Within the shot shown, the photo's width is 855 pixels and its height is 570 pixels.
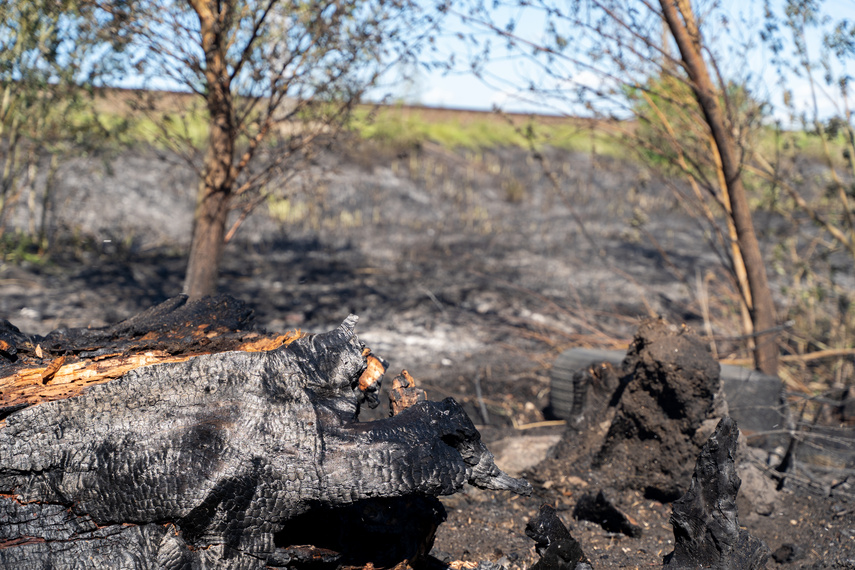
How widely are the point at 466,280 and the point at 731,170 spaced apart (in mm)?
4224

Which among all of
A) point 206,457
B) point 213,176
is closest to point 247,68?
point 213,176

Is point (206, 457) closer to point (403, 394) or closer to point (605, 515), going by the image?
point (403, 394)

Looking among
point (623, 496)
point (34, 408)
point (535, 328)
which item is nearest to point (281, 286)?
point (535, 328)

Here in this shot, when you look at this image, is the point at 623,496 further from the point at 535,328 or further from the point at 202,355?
the point at 535,328

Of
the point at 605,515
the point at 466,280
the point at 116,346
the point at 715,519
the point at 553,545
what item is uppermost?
the point at 116,346

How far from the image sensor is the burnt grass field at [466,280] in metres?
2.90

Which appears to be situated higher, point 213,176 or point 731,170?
point 731,170

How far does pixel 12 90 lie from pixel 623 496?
628 centimetres

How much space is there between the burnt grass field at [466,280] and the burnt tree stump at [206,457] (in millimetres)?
766

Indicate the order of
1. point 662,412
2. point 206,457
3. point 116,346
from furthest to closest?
1. point 662,412
2. point 116,346
3. point 206,457

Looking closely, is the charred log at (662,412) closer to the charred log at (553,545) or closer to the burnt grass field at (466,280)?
the burnt grass field at (466,280)

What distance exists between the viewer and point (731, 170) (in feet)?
13.0

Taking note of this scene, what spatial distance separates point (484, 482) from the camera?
Answer: 183 cm

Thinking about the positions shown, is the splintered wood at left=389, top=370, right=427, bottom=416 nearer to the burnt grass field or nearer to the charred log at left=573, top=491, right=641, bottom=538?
the burnt grass field
